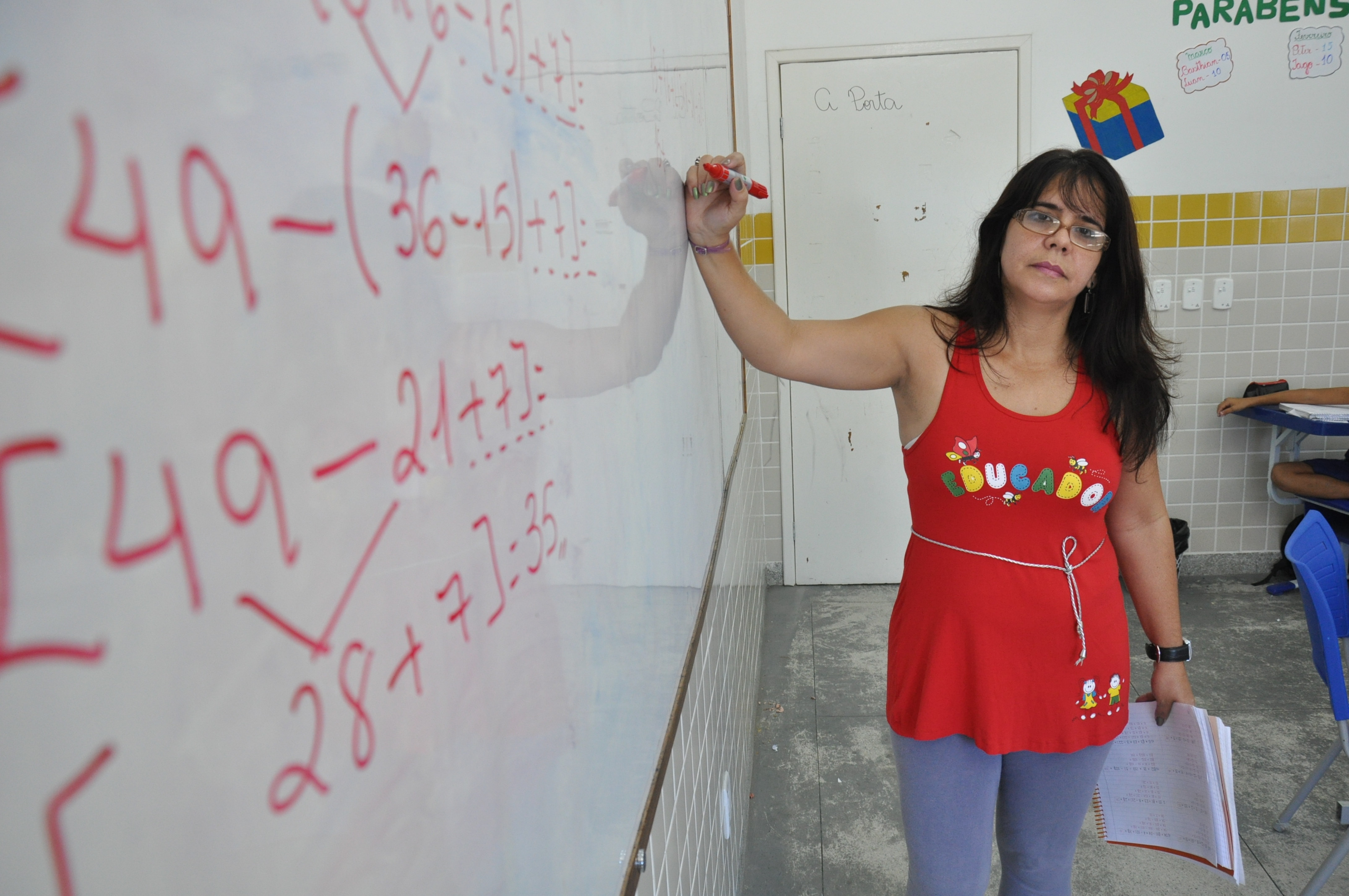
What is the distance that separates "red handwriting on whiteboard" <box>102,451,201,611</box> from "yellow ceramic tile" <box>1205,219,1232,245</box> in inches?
163

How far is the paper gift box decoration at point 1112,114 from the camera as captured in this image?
341 cm

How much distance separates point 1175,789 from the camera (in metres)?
1.34

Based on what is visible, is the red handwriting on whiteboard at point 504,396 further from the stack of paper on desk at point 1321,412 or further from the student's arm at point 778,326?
the stack of paper on desk at point 1321,412

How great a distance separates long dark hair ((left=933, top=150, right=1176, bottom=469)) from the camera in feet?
4.15

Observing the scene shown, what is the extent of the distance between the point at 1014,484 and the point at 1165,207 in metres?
2.95

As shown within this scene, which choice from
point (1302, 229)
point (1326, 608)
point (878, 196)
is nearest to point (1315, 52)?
point (1302, 229)

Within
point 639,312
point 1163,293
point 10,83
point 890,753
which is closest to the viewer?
point 10,83

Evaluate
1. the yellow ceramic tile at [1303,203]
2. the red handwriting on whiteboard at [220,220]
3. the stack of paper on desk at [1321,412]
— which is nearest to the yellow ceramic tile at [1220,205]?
the yellow ceramic tile at [1303,203]

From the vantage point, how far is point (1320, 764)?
1.98m

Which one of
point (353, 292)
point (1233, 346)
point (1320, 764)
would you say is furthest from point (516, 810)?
point (1233, 346)

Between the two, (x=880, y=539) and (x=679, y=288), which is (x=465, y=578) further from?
(x=880, y=539)

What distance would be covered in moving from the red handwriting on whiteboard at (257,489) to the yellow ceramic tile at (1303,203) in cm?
426

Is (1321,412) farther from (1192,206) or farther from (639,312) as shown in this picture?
(639,312)

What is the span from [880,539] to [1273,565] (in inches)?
64.8
